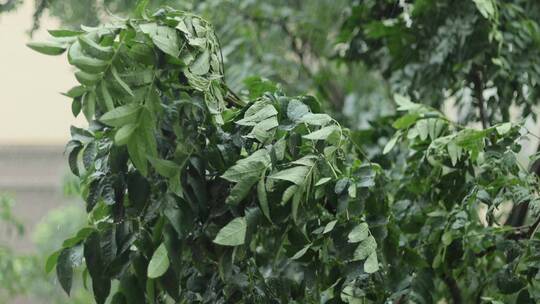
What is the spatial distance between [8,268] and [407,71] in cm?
135

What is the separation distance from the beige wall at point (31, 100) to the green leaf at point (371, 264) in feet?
13.9

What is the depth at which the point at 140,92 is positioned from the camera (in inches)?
34.6

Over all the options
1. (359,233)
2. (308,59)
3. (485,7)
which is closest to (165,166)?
(359,233)

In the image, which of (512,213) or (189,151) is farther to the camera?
(512,213)

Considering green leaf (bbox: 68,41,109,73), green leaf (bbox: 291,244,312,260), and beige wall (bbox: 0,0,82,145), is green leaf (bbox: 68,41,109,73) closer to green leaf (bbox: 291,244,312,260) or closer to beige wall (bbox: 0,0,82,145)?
green leaf (bbox: 291,244,312,260)

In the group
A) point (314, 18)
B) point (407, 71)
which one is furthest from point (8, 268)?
point (407, 71)

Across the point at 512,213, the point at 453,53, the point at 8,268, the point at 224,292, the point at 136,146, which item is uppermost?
the point at 136,146

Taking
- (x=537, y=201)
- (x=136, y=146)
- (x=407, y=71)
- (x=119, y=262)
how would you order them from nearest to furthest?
(x=136, y=146)
(x=119, y=262)
(x=537, y=201)
(x=407, y=71)

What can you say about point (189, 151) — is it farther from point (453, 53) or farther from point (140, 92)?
point (453, 53)

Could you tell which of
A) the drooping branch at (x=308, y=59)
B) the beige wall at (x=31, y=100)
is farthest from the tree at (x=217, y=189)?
the beige wall at (x=31, y=100)

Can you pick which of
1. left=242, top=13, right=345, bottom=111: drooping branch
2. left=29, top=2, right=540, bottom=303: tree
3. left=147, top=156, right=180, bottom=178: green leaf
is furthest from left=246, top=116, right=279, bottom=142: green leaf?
left=242, top=13, right=345, bottom=111: drooping branch

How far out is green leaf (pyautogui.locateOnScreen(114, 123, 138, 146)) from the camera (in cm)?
83

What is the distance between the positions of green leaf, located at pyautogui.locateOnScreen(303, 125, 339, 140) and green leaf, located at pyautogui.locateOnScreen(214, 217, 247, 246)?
5.0 inches

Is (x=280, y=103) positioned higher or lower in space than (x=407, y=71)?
higher
